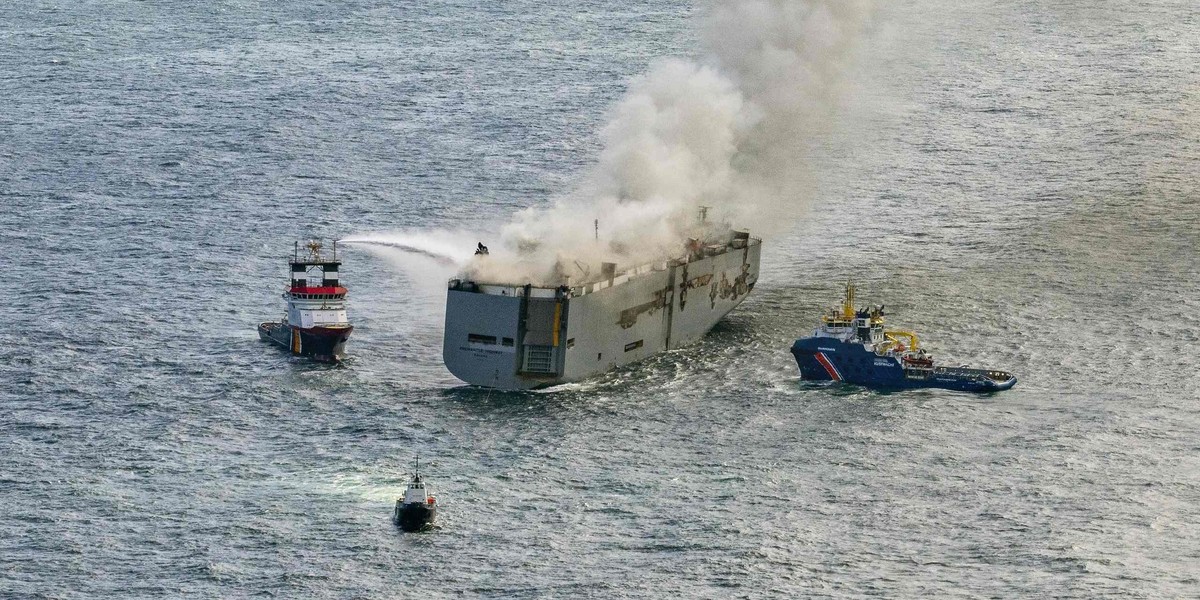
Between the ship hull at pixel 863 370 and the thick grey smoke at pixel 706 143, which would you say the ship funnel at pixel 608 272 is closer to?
the thick grey smoke at pixel 706 143

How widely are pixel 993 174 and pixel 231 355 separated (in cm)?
7582

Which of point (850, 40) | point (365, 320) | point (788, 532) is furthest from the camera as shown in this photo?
point (850, 40)

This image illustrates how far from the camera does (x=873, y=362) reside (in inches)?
5556

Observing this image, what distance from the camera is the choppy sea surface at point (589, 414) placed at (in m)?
110

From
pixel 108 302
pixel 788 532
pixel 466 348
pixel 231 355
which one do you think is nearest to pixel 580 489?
pixel 788 532

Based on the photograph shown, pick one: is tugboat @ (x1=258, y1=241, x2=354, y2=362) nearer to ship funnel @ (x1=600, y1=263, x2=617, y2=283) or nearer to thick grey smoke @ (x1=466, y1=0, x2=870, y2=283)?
thick grey smoke @ (x1=466, y1=0, x2=870, y2=283)

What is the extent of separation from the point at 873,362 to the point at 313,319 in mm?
35885

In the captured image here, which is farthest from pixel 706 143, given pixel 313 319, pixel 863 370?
pixel 313 319

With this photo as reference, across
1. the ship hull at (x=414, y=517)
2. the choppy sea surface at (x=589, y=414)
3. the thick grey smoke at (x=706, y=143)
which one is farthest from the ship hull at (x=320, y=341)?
the ship hull at (x=414, y=517)

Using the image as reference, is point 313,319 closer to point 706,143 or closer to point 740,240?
point 740,240

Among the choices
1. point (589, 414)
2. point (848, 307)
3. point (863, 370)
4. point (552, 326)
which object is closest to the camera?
point (589, 414)

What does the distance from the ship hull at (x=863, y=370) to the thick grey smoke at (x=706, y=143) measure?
1475cm

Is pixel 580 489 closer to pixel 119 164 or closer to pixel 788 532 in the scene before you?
pixel 788 532

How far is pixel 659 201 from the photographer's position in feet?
516
